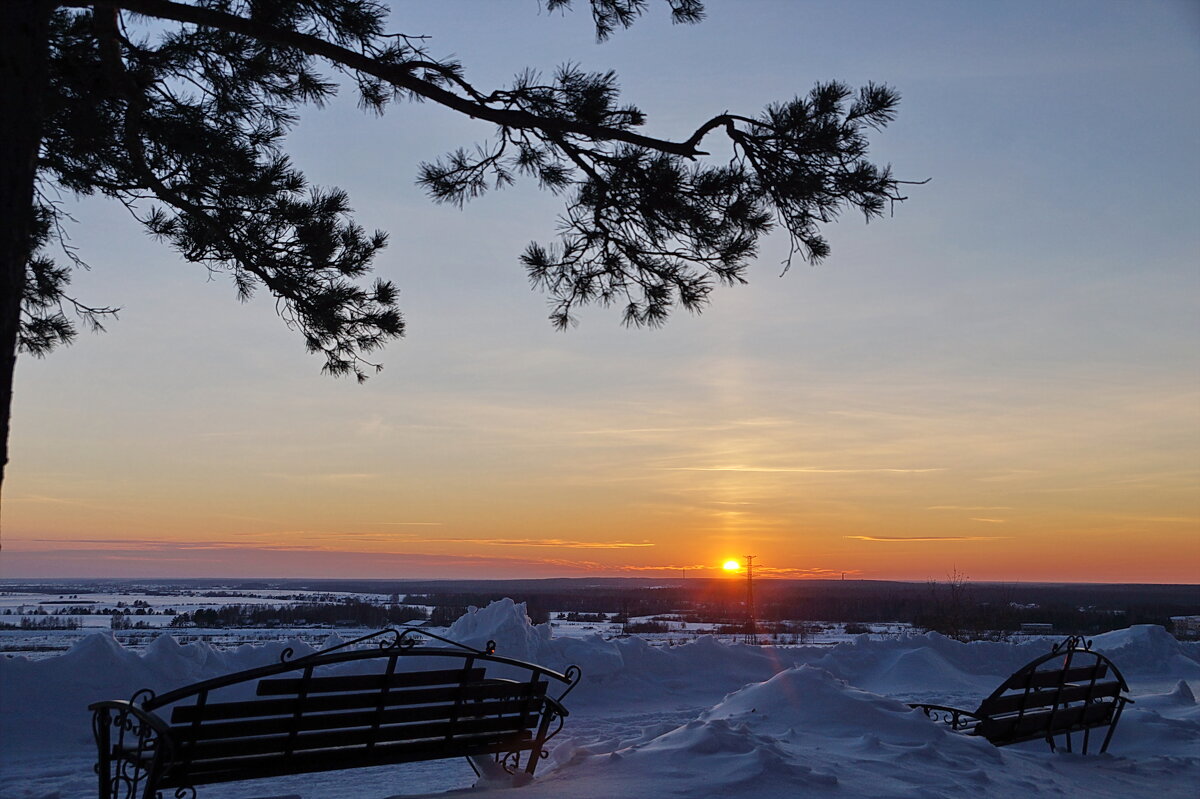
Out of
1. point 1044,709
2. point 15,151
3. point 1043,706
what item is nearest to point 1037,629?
point 1044,709

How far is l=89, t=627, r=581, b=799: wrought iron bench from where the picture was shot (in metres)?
4.29

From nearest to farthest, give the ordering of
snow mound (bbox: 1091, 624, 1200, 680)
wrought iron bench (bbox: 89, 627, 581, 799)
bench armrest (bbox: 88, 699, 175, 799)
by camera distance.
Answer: bench armrest (bbox: 88, 699, 175, 799), wrought iron bench (bbox: 89, 627, 581, 799), snow mound (bbox: 1091, 624, 1200, 680)

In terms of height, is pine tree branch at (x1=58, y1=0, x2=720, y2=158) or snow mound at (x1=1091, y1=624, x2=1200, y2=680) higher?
pine tree branch at (x1=58, y1=0, x2=720, y2=158)

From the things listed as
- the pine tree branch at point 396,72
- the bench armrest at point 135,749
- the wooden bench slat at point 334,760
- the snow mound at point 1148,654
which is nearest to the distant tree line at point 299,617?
the snow mound at point 1148,654

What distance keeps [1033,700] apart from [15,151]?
6978 millimetres

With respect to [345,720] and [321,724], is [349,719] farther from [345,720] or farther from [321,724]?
[321,724]

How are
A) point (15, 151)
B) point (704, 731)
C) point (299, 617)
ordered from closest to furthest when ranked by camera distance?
point (15, 151) < point (704, 731) < point (299, 617)

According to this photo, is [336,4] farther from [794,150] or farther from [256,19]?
[794,150]

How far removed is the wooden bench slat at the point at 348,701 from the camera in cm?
433

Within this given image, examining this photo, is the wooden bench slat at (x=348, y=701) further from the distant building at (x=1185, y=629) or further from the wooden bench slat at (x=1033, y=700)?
the distant building at (x=1185, y=629)

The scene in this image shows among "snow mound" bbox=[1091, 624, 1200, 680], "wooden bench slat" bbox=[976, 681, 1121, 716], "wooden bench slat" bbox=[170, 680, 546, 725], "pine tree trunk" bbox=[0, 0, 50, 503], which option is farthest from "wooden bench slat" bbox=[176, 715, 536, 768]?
"snow mound" bbox=[1091, 624, 1200, 680]

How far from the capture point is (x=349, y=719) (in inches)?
192

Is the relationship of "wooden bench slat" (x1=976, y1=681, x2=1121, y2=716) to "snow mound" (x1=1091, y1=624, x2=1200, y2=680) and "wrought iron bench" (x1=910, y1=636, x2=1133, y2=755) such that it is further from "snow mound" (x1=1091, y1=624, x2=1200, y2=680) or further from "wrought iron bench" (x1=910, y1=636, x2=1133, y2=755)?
"snow mound" (x1=1091, y1=624, x2=1200, y2=680)

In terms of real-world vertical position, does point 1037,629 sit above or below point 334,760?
below
